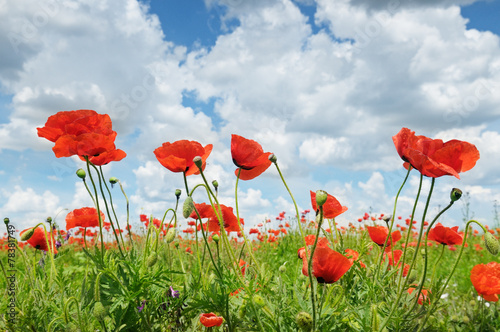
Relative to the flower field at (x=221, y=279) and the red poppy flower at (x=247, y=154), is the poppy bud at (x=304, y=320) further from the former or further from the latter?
the red poppy flower at (x=247, y=154)

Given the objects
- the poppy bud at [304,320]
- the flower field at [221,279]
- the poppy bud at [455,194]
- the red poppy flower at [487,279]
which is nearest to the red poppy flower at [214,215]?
the flower field at [221,279]

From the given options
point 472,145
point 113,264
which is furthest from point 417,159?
point 113,264

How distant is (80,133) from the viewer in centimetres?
168

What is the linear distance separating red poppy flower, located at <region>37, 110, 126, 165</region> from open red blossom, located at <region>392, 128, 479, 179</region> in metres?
1.15

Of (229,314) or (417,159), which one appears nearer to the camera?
(417,159)

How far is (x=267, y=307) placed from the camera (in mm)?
1467

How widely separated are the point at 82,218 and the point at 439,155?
1632 millimetres

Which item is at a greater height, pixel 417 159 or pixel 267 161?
pixel 267 161

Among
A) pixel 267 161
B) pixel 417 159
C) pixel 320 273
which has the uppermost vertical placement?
pixel 267 161

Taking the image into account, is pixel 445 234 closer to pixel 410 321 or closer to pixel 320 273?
pixel 410 321

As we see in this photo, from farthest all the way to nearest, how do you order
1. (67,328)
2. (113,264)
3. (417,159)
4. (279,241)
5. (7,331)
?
(279,241)
(7,331)
(113,264)
(67,328)
(417,159)

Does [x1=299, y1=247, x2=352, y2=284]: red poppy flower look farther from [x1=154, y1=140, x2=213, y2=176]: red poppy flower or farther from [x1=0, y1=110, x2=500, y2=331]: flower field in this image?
[x1=154, y1=140, x2=213, y2=176]: red poppy flower

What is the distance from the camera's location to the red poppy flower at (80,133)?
1.61 metres

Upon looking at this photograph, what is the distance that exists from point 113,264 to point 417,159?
1.17 meters
